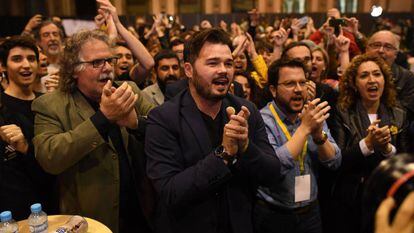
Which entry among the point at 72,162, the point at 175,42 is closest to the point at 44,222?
the point at 72,162

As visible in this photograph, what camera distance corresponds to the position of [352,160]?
2334mm

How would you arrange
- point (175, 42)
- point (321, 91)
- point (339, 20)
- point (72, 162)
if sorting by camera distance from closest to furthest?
point (72, 162) → point (321, 91) → point (339, 20) → point (175, 42)

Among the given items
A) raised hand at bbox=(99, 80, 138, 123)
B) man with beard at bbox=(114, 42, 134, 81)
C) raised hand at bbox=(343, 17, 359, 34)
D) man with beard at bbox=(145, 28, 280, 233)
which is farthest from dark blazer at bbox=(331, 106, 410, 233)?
man with beard at bbox=(114, 42, 134, 81)

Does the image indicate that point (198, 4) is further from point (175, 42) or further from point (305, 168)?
point (305, 168)

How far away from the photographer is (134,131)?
1959 mm

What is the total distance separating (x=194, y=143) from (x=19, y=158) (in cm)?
109

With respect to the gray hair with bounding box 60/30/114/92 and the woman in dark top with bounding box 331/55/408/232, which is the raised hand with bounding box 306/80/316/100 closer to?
the woman in dark top with bounding box 331/55/408/232

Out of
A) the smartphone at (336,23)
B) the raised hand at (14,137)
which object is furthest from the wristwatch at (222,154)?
the smartphone at (336,23)

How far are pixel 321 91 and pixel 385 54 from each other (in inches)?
40.2

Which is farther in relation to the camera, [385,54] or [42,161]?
[385,54]

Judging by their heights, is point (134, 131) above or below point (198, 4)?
below

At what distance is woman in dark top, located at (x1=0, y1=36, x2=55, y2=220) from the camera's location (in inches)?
76.7

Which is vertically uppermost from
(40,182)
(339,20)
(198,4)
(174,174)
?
(198,4)

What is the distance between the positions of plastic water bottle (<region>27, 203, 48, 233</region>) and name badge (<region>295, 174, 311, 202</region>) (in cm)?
138
